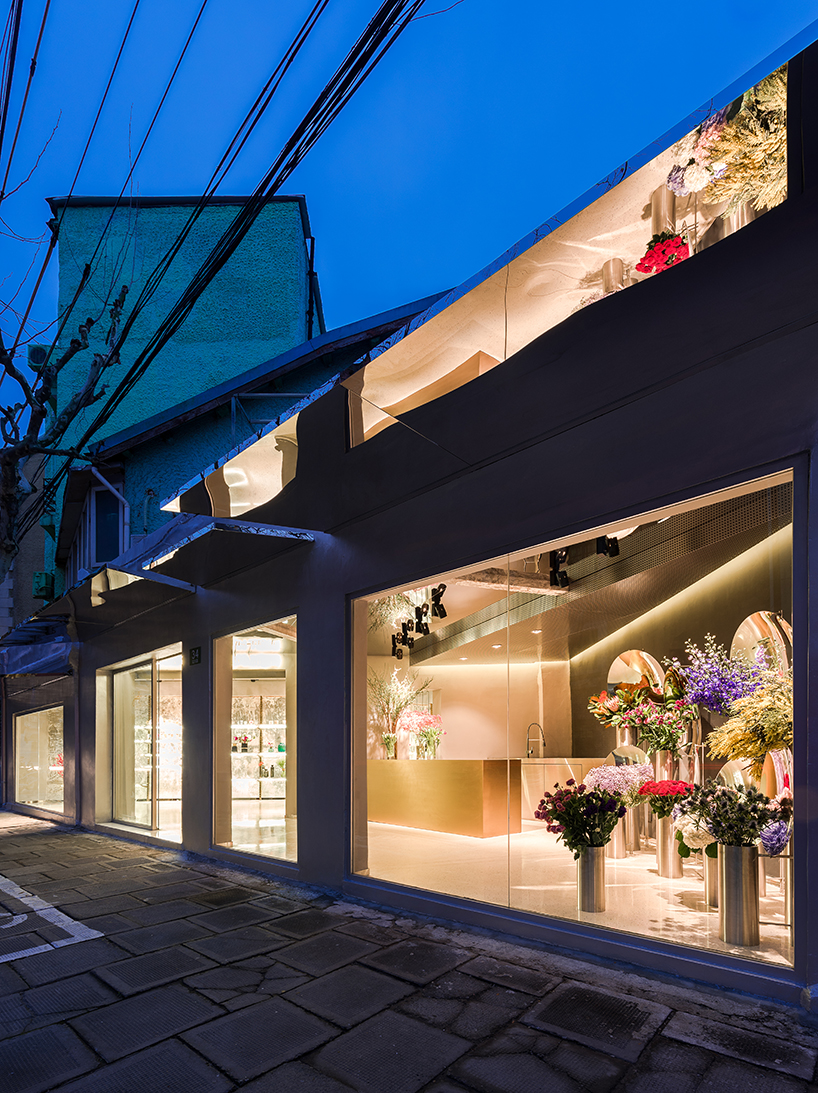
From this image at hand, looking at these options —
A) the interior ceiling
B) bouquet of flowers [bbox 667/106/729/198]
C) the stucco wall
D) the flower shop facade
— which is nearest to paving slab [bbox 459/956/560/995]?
the flower shop facade

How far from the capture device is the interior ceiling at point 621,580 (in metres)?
4.19

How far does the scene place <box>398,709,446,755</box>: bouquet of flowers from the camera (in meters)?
8.09

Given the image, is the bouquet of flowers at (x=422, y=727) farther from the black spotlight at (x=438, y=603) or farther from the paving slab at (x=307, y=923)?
the paving slab at (x=307, y=923)

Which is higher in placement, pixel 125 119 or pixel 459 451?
pixel 125 119

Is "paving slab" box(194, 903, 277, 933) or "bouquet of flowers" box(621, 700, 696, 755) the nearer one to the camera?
"bouquet of flowers" box(621, 700, 696, 755)

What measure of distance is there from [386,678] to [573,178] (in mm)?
57151

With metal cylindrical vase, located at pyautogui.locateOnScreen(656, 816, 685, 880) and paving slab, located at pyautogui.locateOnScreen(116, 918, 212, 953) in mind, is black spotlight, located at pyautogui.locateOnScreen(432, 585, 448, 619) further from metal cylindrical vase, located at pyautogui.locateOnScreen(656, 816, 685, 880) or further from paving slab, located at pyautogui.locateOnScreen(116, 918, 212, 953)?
paving slab, located at pyautogui.locateOnScreen(116, 918, 212, 953)

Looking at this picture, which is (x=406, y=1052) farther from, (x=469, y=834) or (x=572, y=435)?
(x=469, y=834)

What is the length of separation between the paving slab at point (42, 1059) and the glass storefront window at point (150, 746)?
580 cm

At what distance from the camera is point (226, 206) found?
1378cm

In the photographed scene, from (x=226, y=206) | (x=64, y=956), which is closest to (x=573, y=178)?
(x=226, y=206)

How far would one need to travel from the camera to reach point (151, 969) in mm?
4551

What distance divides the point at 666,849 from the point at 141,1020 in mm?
3093

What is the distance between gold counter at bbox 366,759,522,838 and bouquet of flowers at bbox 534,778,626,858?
32.3 inches
